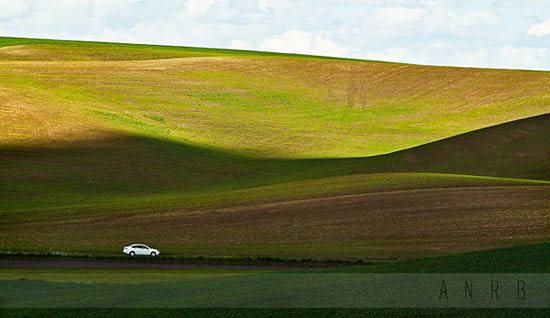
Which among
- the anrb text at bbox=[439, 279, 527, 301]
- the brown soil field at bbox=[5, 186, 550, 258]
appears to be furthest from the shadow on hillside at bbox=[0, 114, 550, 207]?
the anrb text at bbox=[439, 279, 527, 301]

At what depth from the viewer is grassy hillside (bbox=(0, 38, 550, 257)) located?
37125 millimetres

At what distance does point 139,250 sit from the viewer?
111 ft

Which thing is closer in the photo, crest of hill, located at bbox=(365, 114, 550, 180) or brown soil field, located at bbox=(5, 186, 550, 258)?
brown soil field, located at bbox=(5, 186, 550, 258)

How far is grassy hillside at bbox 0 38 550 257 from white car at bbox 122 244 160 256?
1287 mm

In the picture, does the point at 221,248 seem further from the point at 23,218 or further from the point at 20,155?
the point at 20,155

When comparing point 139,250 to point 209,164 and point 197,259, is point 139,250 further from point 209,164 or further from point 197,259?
point 209,164

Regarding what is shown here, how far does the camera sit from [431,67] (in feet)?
306

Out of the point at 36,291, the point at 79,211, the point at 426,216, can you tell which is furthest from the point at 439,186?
the point at 36,291

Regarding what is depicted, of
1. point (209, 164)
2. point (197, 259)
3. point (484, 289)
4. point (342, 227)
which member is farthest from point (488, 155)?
point (484, 289)

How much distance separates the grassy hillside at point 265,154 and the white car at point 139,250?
4.22 feet

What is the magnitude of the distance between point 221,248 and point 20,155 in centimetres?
2526

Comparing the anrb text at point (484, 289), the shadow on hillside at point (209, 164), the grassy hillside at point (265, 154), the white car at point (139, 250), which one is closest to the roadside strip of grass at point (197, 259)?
the white car at point (139, 250)

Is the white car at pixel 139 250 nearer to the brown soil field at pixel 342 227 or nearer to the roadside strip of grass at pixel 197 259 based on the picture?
the roadside strip of grass at pixel 197 259

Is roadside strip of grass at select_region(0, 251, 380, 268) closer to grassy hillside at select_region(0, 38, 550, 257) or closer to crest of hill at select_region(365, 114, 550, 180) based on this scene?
grassy hillside at select_region(0, 38, 550, 257)
